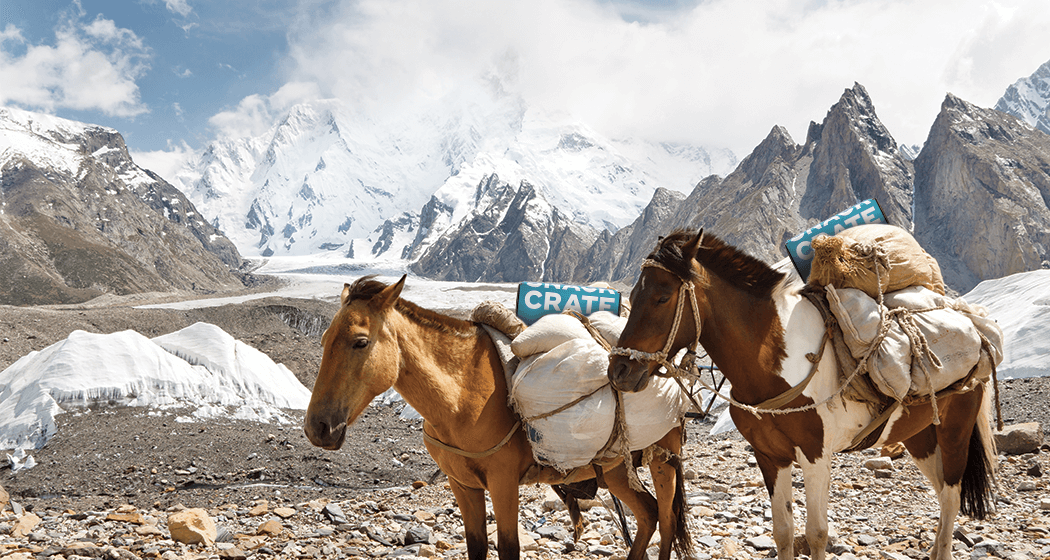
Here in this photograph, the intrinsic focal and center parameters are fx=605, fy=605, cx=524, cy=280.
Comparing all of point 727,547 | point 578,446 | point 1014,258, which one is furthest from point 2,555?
point 1014,258

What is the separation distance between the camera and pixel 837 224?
5.31m

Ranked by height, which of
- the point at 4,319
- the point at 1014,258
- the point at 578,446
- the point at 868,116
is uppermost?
the point at 868,116

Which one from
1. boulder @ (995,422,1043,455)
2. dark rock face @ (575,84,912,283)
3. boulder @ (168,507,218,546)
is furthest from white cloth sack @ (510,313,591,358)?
dark rock face @ (575,84,912,283)

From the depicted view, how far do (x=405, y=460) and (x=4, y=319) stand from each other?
91.6 ft

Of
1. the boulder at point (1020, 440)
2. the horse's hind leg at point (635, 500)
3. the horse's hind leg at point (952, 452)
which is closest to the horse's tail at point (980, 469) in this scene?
the horse's hind leg at point (952, 452)

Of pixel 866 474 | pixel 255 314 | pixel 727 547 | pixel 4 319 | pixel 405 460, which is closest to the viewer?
pixel 727 547

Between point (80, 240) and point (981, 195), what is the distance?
14469 cm

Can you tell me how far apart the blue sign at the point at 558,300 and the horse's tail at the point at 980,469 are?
3189mm

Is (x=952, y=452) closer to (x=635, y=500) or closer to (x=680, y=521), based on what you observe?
(x=680, y=521)

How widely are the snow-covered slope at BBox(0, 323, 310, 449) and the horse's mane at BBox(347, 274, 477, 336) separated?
1053 cm

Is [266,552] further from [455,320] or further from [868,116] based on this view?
[868,116]

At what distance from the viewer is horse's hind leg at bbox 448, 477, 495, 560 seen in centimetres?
433

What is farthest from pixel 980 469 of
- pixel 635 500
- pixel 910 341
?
pixel 635 500

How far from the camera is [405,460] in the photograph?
1276 cm
